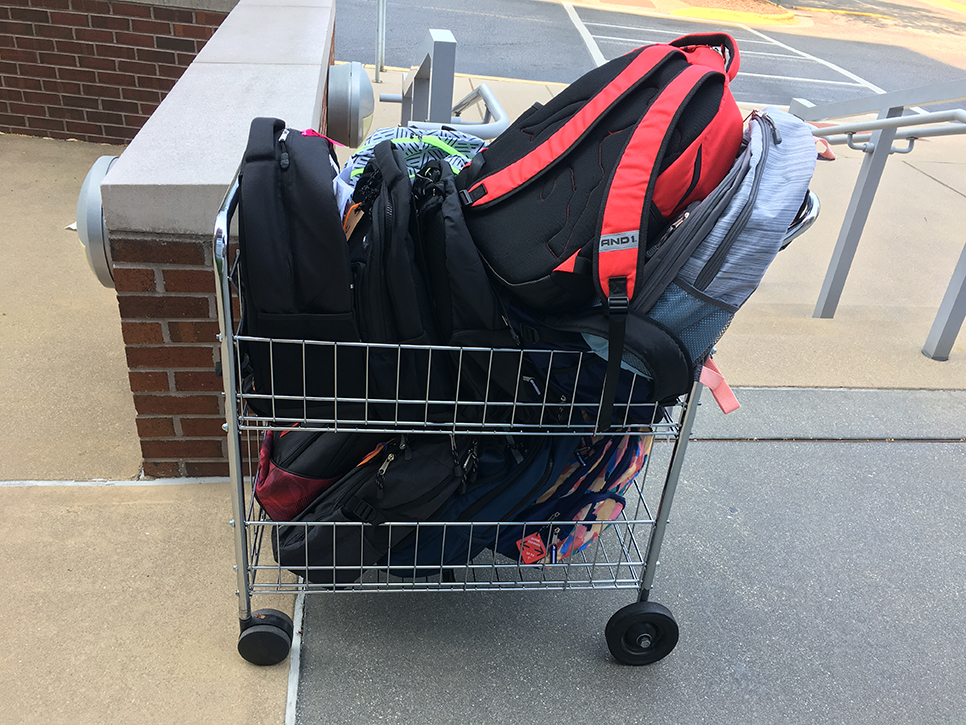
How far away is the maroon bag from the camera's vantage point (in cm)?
184

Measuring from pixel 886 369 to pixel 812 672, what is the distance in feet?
6.19

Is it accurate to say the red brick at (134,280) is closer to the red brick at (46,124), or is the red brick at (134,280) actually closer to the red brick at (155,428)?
the red brick at (155,428)

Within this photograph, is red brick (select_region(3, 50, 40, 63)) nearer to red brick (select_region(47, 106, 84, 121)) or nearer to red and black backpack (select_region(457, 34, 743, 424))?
red brick (select_region(47, 106, 84, 121))

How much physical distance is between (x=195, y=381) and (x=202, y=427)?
0.17 meters

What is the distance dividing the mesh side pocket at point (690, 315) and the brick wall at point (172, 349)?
1245mm

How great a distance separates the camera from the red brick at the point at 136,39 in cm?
470

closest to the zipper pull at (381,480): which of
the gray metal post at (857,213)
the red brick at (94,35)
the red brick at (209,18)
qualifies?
the gray metal post at (857,213)

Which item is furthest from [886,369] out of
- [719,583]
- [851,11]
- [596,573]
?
[851,11]

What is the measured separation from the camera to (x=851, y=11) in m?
17.6

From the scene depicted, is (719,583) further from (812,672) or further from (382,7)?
(382,7)

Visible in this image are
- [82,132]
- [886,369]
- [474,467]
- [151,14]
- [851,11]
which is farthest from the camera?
[851,11]

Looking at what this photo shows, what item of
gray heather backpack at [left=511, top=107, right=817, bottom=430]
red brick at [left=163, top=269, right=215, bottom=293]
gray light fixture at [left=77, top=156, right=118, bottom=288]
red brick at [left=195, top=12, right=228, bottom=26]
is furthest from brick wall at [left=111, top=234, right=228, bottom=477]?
red brick at [left=195, top=12, right=228, bottom=26]

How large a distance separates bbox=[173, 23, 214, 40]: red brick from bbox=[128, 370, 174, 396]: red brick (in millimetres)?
3292

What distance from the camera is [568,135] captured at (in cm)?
162
